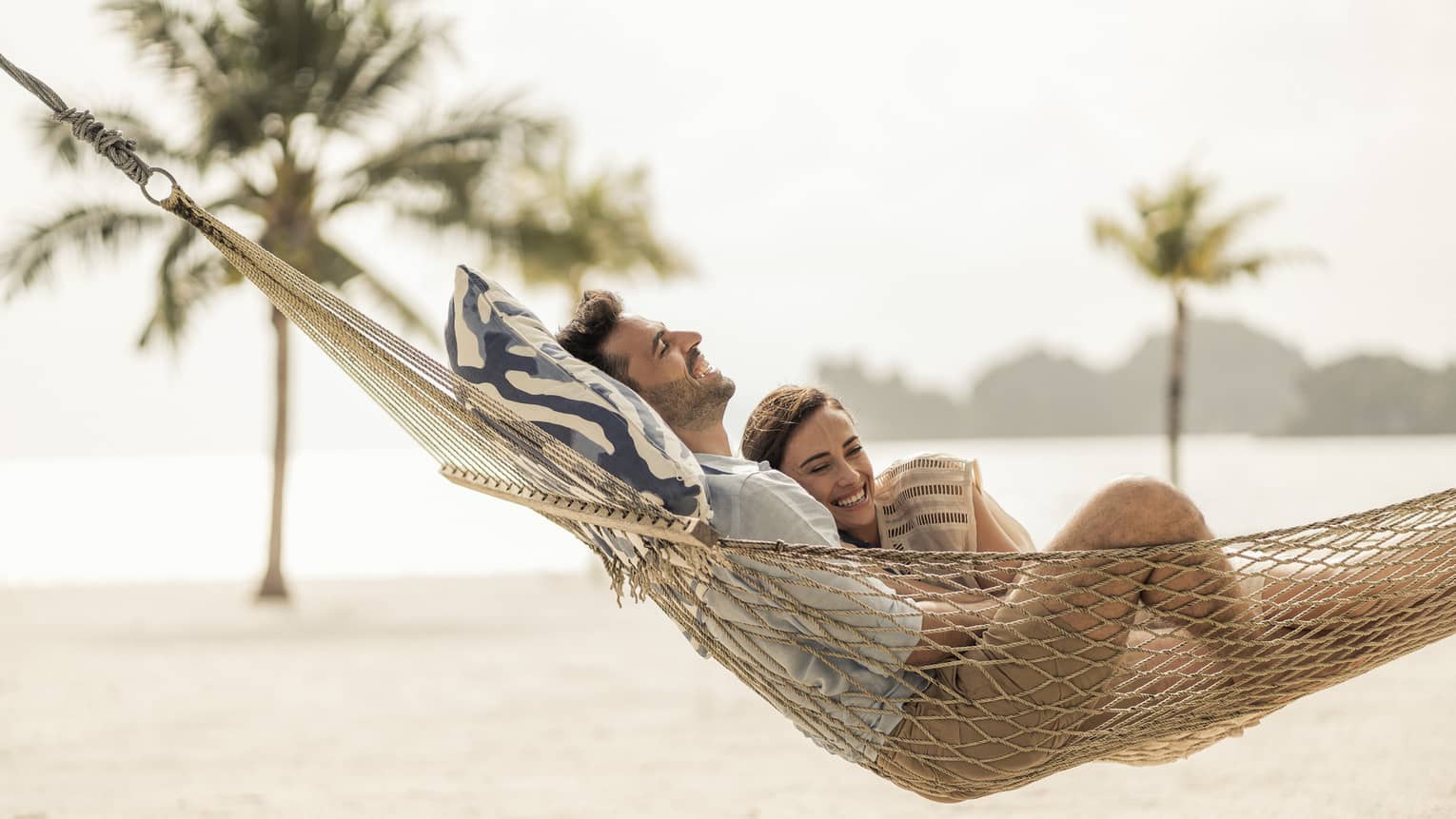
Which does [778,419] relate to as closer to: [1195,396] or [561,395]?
[561,395]

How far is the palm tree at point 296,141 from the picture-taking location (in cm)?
827

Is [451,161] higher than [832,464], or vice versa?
[451,161]

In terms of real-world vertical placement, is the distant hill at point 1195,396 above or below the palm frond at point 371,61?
above

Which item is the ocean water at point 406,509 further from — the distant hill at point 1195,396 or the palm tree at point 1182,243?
the palm tree at point 1182,243

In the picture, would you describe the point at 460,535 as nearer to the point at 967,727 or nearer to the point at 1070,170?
the point at 967,727

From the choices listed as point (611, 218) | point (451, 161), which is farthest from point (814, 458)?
point (611, 218)

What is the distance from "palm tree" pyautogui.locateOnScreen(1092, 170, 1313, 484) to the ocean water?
721cm

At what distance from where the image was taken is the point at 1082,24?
1976 inches

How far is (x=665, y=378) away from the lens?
201cm

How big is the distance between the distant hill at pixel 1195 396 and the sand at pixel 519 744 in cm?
4456

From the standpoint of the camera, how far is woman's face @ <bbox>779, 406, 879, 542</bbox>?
6.49 feet

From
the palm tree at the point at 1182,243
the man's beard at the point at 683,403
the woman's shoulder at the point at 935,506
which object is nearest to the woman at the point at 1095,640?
the woman's shoulder at the point at 935,506

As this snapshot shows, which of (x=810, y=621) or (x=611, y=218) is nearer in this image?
(x=810, y=621)

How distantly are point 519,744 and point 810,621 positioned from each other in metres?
2.58
